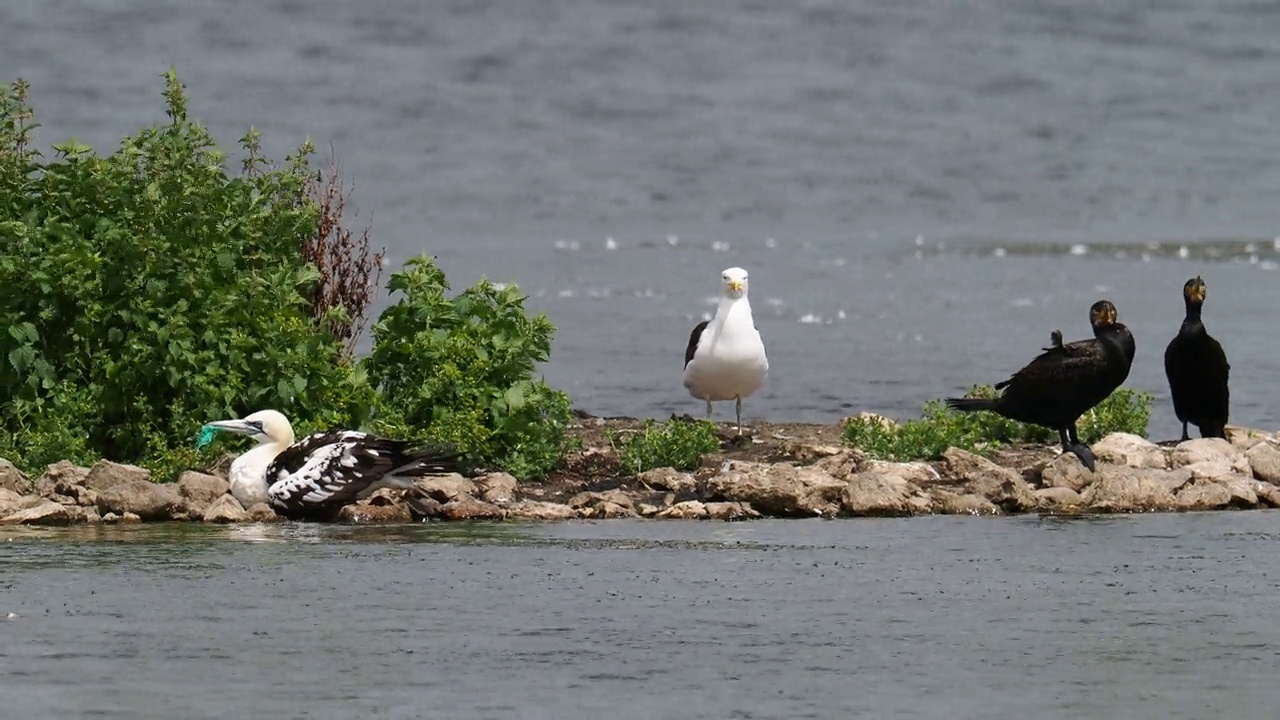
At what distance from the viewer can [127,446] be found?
47.0 ft

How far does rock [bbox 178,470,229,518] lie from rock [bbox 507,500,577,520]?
5.35 feet

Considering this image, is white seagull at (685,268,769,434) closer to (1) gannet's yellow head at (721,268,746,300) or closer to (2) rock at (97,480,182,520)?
(1) gannet's yellow head at (721,268,746,300)

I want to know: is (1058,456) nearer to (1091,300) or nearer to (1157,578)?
(1157,578)

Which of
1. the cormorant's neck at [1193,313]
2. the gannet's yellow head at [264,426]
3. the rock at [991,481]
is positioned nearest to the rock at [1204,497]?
the rock at [991,481]

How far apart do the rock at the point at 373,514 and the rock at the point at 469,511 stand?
0.22m

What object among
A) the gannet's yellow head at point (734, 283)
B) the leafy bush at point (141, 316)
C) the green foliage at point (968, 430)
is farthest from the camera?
the gannet's yellow head at point (734, 283)

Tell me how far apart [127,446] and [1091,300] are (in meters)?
18.0

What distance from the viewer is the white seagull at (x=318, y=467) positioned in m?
13.2

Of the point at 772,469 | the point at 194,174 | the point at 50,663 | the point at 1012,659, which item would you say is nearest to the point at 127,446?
the point at 194,174

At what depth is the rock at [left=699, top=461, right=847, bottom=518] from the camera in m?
13.5

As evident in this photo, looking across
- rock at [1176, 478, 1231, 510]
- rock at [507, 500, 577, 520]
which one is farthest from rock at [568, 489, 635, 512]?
rock at [1176, 478, 1231, 510]

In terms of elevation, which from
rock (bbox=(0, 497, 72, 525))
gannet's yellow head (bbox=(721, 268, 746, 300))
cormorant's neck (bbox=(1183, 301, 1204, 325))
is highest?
gannet's yellow head (bbox=(721, 268, 746, 300))

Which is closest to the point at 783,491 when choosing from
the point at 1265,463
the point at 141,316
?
the point at 1265,463

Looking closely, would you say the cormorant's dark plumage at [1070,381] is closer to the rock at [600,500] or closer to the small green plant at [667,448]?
the small green plant at [667,448]
